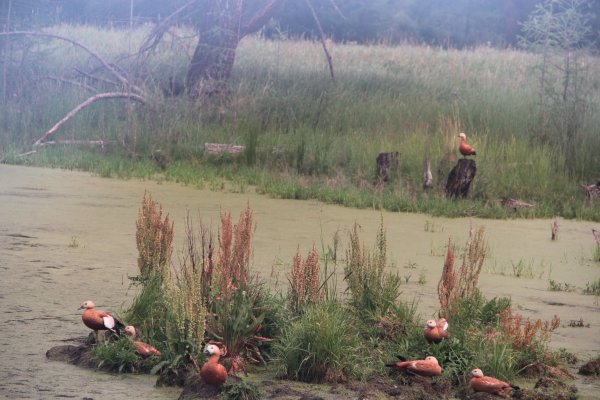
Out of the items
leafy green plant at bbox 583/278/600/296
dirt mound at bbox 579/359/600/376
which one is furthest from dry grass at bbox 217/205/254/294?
leafy green plant at bbox 583/278/600/296

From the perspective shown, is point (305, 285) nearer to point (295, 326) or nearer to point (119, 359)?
point (295, 326)

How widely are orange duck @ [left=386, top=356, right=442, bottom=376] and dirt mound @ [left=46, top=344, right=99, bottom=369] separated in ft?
5.03

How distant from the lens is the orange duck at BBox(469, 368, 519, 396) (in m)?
5.17

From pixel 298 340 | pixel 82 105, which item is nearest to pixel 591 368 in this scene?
pixel 298 340

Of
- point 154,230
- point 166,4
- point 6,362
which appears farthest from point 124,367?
point 166,4

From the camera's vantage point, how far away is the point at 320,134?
15.0 m

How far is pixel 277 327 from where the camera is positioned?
588cm

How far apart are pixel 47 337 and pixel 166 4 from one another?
35.4m

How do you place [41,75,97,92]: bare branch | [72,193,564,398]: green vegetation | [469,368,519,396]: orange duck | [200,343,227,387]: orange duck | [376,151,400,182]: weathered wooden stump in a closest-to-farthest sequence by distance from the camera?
[200,343,227,387]: orange duck
[469,368,519,396]: orange duck
[72,193,564,398]: green vegetation
[376,151,400,182]: weathered wooden stump
[41,75,97,92]: bare branch

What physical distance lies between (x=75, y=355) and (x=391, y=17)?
37.1m

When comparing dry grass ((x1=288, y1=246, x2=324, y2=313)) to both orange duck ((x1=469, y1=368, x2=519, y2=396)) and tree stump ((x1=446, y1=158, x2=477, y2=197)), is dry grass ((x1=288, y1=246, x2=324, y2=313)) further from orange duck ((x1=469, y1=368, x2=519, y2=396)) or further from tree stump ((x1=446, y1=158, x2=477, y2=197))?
tree stump ((x1=446, y1=158, x2=477, y2=197))

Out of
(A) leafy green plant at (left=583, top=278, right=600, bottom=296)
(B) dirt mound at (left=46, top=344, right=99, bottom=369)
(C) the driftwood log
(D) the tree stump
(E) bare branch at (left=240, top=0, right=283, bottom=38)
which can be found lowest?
(B) dirt mound at (left=46, top=344, right=99, bottom=369)

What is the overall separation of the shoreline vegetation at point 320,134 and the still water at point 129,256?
629 mm

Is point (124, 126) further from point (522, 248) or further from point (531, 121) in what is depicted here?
point (522, 248)
